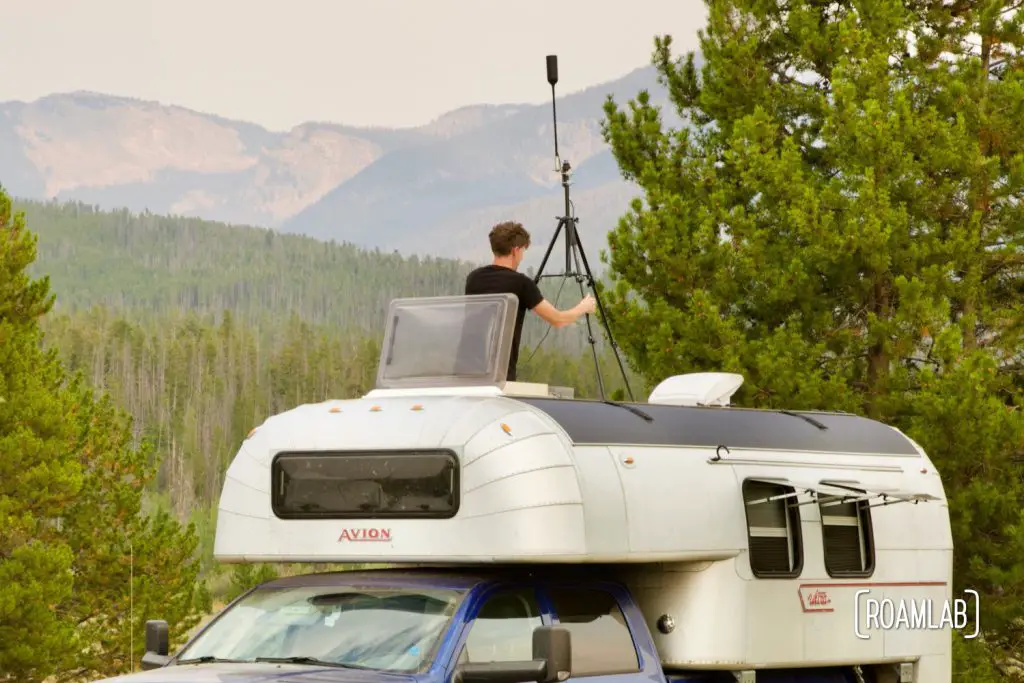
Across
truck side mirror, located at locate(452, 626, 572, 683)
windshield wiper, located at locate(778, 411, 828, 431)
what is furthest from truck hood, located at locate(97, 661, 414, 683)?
windshield wiper, located at locate(778, 411, 828, 431)

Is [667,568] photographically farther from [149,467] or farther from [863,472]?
[149,467]

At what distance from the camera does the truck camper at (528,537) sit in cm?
825

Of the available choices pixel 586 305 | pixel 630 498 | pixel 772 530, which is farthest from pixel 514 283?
pixel 772 530

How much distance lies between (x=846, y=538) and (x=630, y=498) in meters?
2.24

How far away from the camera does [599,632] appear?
29.0 feet

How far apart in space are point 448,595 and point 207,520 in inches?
2437

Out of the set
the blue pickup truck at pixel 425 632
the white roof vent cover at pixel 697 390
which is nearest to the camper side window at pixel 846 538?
the white roof vent cover at pixel 697 390

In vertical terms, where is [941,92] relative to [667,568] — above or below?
above

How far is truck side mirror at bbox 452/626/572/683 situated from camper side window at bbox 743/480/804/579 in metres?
2.23

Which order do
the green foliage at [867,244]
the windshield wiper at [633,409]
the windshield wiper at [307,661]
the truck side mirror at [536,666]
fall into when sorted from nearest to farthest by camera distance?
the truck side mirror at [536,666] < the windshield wiper at [307,661] < the windshield wiper at [633,409] < the green foliage at [867,244]

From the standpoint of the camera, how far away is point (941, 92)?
20.8 m

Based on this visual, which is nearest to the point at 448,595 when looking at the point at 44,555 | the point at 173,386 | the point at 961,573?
the point at 961,573

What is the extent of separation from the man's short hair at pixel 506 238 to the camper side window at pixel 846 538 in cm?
250

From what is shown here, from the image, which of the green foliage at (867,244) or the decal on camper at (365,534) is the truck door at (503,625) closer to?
the decal on camper at (365,534)
